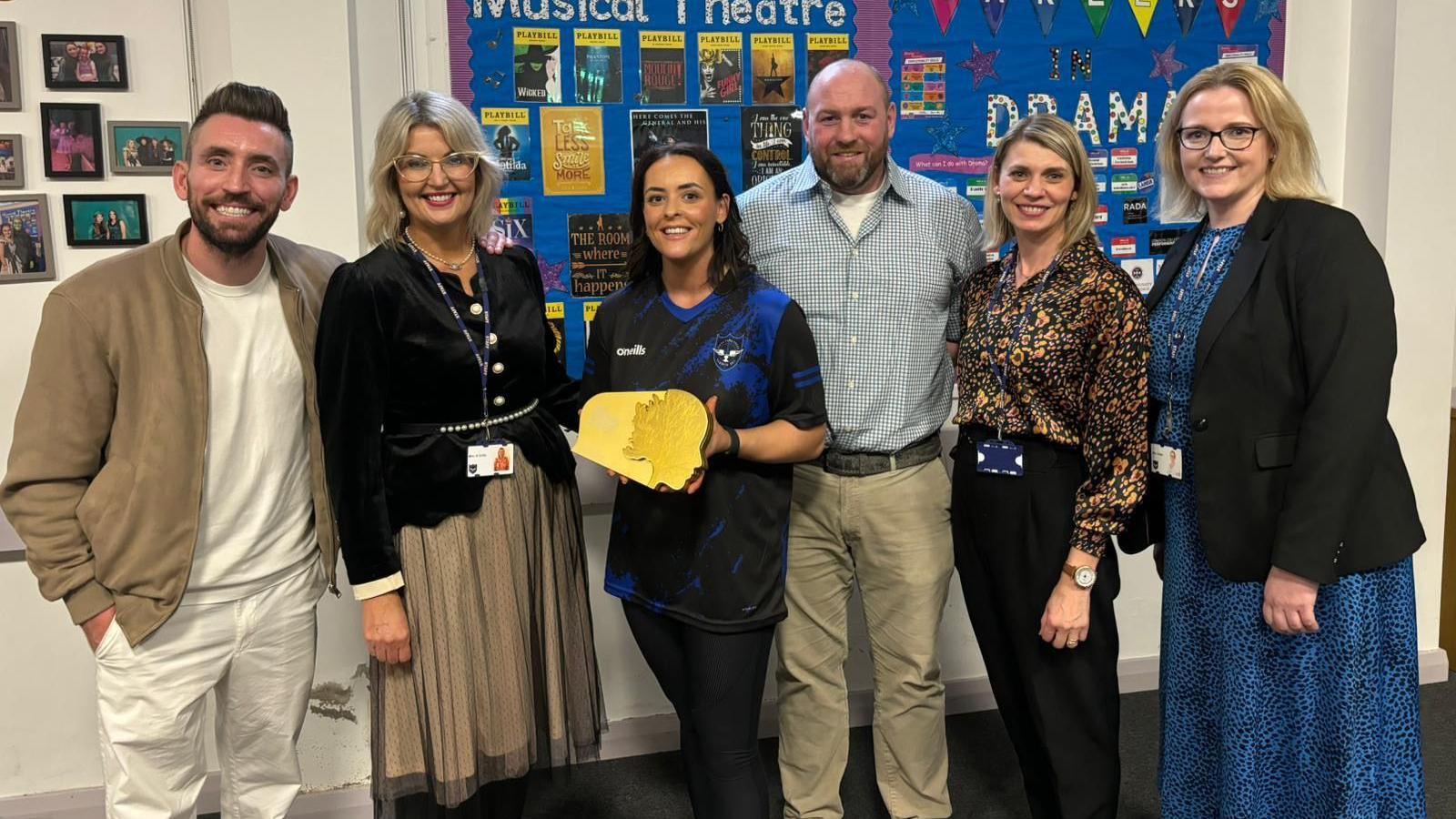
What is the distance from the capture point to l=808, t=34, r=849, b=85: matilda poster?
308 centimetres

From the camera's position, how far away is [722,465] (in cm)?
202

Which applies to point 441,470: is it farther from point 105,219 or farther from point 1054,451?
point 105,219

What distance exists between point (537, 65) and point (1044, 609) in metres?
1.97

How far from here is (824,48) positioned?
309 centimetres

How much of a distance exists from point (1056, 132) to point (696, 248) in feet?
2.56

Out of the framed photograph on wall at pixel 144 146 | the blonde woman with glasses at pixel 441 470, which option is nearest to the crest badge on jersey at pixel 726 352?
the blonde woman with glasses at pixel 441 470

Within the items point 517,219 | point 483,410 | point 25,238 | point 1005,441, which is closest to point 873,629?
point 1005,441

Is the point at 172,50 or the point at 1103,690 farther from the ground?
the point at 172,50

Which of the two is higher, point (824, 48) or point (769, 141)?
point (824, 48)

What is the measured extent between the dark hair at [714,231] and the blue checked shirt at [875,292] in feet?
1.20

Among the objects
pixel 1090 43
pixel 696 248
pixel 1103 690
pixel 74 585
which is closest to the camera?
pixel 74 585

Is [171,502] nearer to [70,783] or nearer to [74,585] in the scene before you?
[74,585]

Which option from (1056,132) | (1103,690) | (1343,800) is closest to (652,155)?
(1056,132)

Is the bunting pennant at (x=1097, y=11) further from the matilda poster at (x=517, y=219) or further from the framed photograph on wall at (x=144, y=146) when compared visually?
the framed photograph on wall at (x=144, y=146)
